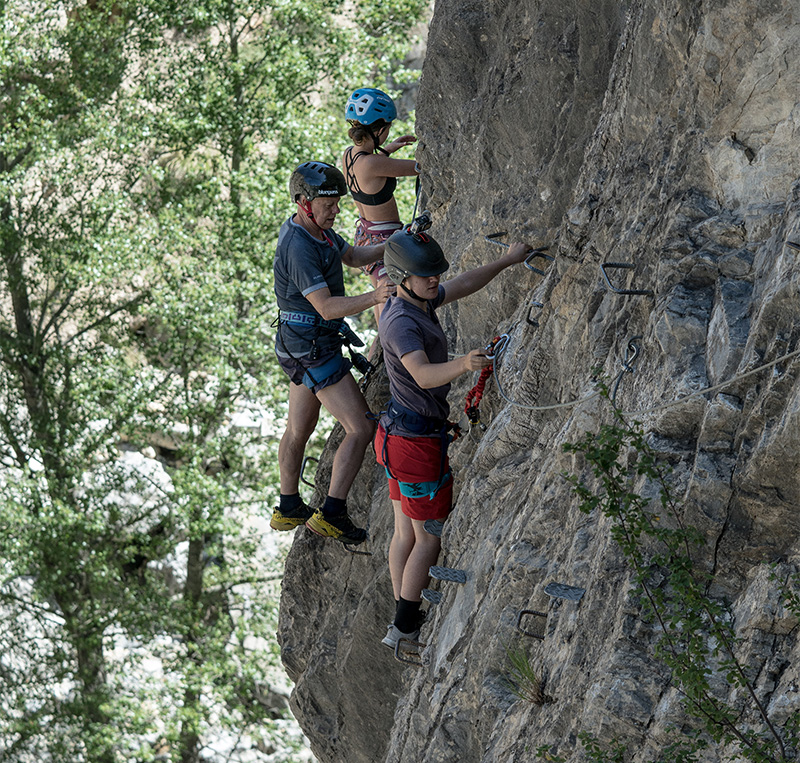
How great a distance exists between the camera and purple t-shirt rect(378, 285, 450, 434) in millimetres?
5531

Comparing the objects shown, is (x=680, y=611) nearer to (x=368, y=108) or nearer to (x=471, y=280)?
(x=471, y=280)

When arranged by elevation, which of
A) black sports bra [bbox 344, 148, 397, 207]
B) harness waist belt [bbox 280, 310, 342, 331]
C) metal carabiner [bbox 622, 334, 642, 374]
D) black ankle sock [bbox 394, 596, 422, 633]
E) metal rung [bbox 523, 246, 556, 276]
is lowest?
black ankle sock [bbox 394, 596, 422, 633]

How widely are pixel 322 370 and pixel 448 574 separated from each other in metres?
1.89

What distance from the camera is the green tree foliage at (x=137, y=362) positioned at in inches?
635

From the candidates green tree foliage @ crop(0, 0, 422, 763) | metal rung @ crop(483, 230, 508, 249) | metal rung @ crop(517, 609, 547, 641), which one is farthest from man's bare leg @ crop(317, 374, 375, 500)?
→ green tree foliage @ crop(0, 0, 422, 763)

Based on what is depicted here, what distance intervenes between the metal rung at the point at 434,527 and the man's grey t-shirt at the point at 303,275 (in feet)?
4.94

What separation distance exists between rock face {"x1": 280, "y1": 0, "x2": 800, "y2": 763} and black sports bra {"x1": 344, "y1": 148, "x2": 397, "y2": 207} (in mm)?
600

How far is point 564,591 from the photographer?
14.9 ft

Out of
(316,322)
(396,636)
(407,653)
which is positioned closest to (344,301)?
(316,322)

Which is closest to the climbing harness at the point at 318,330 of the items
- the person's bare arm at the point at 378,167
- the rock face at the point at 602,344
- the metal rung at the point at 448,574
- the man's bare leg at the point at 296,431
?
the man's bare leg at the point at 296,431

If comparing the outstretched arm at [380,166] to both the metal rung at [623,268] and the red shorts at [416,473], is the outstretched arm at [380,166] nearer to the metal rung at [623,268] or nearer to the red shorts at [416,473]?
the red shorts at [416,473]

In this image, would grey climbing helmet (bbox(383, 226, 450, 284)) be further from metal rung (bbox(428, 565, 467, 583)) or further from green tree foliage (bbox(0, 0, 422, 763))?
green tree foliage (bbox(0, 0, 422, 763))

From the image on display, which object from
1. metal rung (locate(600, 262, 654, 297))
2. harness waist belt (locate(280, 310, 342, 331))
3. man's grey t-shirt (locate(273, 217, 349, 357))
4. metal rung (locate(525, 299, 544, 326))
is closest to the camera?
metal rung (locate(600, 262, 654, 297))

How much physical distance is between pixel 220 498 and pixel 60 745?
15.7 feet
